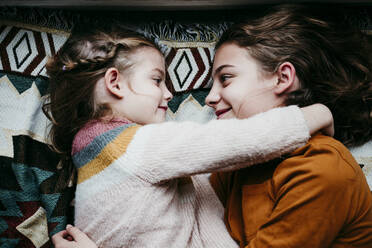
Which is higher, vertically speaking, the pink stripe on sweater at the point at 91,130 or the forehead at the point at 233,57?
the forehead at the point at 233,57

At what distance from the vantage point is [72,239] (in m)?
0.91

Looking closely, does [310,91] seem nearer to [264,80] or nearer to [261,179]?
[264,80]

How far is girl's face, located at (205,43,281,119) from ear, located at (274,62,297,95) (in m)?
0.02

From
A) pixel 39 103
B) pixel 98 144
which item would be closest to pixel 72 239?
pixel 98 144

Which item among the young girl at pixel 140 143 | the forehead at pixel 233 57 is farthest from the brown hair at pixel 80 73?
the forehead at pixel 233 57

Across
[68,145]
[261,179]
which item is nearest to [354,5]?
[261,179]

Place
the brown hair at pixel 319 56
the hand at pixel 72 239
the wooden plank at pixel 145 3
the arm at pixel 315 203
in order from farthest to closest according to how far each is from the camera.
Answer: the wooden plank at pixel 145 3 < the brown hair at pixel 319 56 < the hand at pixel 72 239 < the arm at pixel 315 203

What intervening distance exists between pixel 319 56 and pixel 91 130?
28.0 inches

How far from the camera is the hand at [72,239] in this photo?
2.73 feet

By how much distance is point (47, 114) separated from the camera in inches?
40.4

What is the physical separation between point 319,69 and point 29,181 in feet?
3.22

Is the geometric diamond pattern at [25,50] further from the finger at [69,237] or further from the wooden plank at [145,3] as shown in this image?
the finger at [69,237]

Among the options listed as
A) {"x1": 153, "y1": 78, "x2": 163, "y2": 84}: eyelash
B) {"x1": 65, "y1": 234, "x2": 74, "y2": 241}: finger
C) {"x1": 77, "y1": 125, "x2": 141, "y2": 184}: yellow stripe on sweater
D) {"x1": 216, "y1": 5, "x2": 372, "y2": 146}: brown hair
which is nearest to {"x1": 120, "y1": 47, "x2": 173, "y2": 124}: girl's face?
{"x1": 153, "y1": 78, "x2": 163, "y2": 84}: eyelash

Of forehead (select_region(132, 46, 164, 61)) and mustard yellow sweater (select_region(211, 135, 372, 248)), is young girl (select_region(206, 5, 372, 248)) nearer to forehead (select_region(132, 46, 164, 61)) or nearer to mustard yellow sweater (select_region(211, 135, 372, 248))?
mustard yellow sweater (select_region(211, 135, 372, 248))
